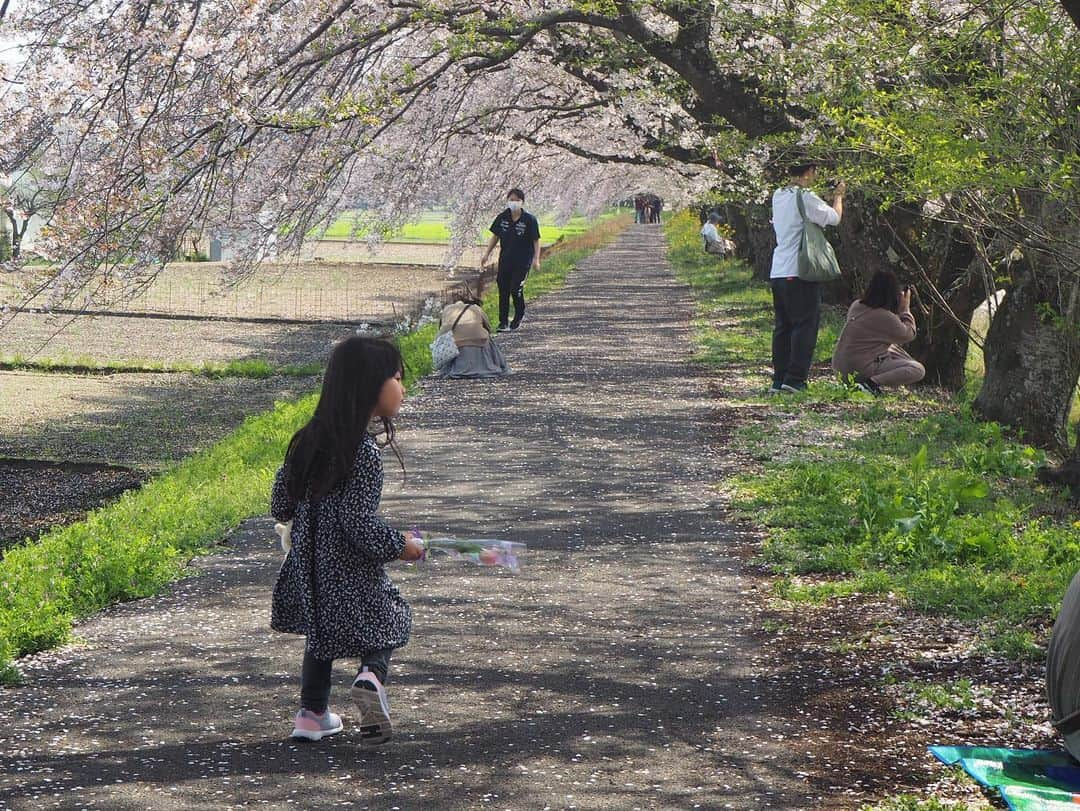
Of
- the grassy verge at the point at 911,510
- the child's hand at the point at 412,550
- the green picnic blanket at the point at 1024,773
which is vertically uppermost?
the child's hand at the point at 412,550

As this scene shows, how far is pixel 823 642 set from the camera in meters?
5.97

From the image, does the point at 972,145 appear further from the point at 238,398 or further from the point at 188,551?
the point at 238,398

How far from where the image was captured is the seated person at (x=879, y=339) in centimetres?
1284

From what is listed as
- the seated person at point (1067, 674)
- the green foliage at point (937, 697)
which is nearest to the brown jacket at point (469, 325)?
the green foliage at point (937, 697)

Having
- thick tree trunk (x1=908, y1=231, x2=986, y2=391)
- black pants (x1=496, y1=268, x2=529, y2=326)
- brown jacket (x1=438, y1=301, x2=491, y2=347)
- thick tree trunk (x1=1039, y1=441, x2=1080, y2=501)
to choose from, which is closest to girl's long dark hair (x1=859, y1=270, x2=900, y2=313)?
thick tree trunk (x1=908, y1=231, x2=986, y2=391)

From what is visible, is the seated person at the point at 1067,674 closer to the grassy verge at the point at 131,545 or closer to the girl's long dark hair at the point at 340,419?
the girl's long dark hair at the point at 340,419

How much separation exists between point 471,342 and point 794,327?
11.8ft

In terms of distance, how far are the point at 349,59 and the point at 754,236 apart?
17.4 metres

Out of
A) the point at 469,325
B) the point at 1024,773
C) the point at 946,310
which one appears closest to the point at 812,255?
the point at 946,310

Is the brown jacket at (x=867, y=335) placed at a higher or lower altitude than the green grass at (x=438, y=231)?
lower

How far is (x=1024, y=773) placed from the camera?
14.6ft

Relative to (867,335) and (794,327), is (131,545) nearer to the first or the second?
(794,327)

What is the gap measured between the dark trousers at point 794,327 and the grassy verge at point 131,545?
446 centimetres

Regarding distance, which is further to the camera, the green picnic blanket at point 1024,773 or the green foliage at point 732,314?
the green foliage at point 732,314
